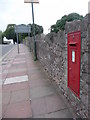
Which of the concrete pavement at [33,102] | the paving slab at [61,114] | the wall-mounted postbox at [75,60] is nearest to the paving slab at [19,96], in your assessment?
the concrete pavement at [33,102]

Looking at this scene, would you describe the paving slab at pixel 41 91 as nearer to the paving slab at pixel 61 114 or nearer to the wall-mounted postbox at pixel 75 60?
the paving slab at pixel 61 114

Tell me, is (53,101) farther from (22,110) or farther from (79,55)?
(79,55)

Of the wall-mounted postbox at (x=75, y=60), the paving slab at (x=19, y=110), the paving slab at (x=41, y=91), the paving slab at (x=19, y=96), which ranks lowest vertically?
the paving slab at (x=19, y=110)

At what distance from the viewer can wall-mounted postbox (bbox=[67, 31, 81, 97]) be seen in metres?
2.36

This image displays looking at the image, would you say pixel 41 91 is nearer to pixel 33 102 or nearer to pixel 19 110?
pixel 33 102

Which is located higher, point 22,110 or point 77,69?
point 77,69

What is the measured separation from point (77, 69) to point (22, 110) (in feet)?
5.46

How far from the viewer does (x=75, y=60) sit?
8.23 feet

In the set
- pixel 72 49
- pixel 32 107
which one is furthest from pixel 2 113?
pixel 72 49

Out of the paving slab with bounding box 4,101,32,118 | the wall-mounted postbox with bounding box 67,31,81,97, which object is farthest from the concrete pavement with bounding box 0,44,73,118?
A: the wall-mounted postbox with bounding box 67,31,81,97

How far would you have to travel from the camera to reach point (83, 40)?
215 cm

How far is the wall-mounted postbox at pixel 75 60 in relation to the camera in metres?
2.36

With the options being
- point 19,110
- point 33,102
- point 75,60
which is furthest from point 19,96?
point 75,60

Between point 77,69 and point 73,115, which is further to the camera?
point 73,115
